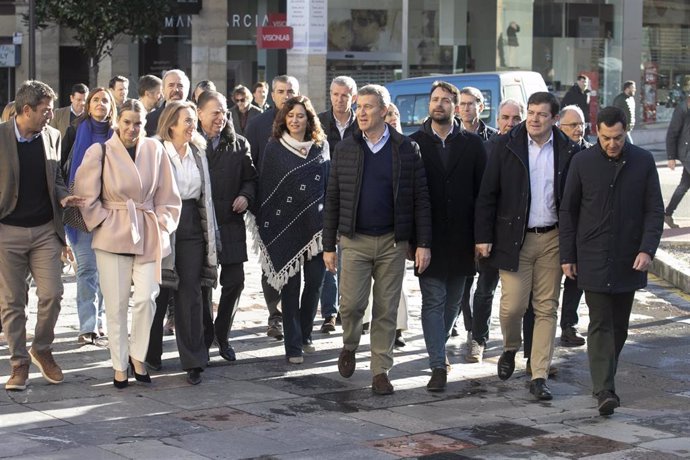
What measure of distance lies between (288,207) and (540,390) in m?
2.39

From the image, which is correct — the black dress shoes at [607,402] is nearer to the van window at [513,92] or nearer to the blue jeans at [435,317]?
the blue jeans at [435,317]

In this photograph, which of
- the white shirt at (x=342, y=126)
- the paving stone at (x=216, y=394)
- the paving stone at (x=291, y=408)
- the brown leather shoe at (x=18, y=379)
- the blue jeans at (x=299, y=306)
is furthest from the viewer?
the white shirt at (x=342, y=126)

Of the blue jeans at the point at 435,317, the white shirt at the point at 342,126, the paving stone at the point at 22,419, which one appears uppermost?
the white shirt at the point at 342,126

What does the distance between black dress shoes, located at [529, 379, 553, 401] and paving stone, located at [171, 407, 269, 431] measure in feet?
6.10

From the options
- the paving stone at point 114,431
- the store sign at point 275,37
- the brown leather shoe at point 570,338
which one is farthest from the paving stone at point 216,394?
the store sign at point 275,37

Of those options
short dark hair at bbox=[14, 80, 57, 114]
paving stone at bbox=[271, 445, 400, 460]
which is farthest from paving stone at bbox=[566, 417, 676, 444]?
short dark hair at bbox=[14, 80, 57, 114]

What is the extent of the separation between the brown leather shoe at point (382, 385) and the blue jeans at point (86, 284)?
258cm

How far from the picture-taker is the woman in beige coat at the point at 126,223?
8.88 meters

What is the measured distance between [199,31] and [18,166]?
2359 centimetres

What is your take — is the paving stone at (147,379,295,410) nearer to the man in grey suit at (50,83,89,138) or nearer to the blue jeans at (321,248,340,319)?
the blue jeans at (321,248,340,319)

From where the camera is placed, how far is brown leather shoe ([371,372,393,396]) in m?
8.93

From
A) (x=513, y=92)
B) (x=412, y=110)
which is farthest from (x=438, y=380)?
(x=412, y=110)

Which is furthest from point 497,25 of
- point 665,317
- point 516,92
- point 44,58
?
point 665,317

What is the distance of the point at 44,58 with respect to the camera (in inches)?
1270
